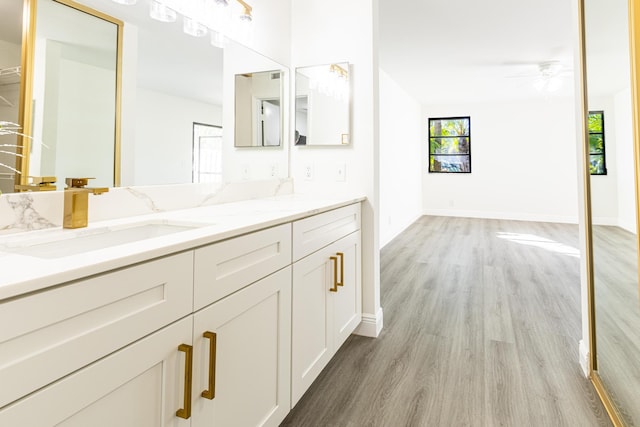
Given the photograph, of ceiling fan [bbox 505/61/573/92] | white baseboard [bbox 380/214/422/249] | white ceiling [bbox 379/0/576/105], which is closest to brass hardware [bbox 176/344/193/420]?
white ceiling [bbox 379/0/576/105]

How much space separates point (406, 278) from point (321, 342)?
79.8 inches

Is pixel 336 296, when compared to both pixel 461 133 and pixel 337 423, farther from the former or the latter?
pixel 461 133

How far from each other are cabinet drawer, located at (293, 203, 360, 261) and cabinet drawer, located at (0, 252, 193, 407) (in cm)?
63

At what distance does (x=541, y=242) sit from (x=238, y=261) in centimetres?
541

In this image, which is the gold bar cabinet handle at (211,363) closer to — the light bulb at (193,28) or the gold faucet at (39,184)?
the gold faucet at (39,184)

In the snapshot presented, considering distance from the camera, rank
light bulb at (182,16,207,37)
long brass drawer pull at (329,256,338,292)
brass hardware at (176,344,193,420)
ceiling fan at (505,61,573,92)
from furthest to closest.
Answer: ceiling fan at (505,61,573,92) → long brass drawer pull at (329,256,338,292) → light bulb at (182,16,207,37) → brass hardware at (176,344,193,420)

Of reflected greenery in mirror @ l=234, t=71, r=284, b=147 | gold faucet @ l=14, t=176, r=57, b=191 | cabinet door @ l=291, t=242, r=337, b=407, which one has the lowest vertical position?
cabinet door @ l=291, t=242, r=337, b=407

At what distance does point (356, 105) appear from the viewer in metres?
2.21

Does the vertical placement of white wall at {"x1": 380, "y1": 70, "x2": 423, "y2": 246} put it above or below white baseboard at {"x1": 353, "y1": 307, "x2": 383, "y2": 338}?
above

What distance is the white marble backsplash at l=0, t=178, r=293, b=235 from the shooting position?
100cm

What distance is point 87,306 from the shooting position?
2.09ft

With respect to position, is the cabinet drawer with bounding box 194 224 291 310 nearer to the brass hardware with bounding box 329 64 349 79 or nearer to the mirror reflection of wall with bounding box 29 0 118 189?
the mirror reflection of wall with bounding box 29 0 118 189

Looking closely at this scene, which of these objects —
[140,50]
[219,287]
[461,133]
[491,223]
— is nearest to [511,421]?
[219,287]

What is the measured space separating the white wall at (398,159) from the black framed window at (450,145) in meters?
0.35
